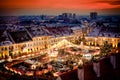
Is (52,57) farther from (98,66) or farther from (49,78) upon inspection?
(98,66)

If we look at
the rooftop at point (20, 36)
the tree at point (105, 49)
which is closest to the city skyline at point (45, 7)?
the rooftop at point (20, 36)

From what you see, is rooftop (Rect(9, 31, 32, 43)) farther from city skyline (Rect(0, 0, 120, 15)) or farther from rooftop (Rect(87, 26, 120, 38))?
rooftop (Rect(87, 26, 120, 38))

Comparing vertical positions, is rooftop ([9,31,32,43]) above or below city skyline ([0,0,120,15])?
below

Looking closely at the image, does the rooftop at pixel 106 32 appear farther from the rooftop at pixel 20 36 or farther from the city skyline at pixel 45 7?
the rooftop at pixel 20 36

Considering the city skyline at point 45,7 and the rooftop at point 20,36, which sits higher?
the city skyline at point 45,7

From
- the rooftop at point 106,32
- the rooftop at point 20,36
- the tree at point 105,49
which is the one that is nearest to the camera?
the rooftop at point 20,36

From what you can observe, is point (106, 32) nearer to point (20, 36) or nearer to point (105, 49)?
point (105, 49)

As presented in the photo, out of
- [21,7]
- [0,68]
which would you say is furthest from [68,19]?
[0,68]

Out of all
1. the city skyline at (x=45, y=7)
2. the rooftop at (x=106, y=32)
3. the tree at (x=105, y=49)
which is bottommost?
the tree at (x=105, y=49)

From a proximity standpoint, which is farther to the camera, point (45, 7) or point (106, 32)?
point (106, 32)

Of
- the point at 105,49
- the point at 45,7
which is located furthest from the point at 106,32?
the point at 45,7

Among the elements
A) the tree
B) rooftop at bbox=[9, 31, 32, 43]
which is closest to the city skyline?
rooftop at bbox=[9, 31, 32, 43]
